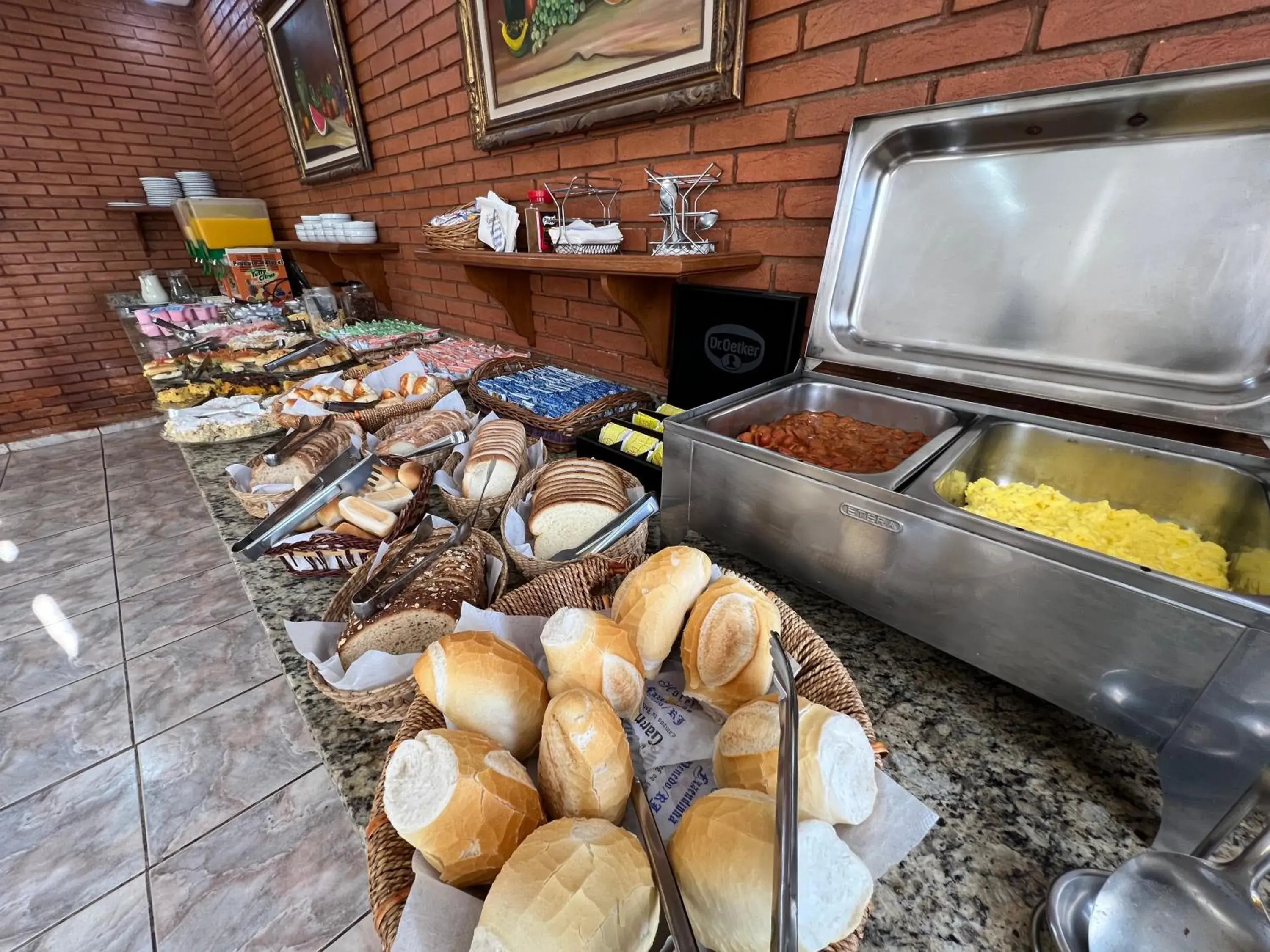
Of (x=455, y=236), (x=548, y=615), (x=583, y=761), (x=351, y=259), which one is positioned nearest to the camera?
(x=583, y=761)

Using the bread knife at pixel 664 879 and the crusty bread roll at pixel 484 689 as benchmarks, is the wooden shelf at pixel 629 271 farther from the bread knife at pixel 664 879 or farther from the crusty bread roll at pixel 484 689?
the bread knife at pixel 664 879

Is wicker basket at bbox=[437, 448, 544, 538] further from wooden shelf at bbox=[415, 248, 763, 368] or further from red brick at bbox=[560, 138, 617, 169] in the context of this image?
red brick at bbox=[560, 138, 617, 169]

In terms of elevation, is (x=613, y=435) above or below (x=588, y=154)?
below

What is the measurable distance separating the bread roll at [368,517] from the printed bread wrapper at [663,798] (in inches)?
16.3

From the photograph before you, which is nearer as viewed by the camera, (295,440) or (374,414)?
(295,440)

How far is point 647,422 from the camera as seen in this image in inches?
50.9

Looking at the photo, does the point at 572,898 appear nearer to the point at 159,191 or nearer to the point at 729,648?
the point at 729,648

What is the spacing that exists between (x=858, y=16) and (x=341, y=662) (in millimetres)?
1497

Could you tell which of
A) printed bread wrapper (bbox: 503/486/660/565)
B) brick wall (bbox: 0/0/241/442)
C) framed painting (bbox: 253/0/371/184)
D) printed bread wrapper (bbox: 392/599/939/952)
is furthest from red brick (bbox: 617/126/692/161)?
brick wall (bbox: 0/0/241/442)

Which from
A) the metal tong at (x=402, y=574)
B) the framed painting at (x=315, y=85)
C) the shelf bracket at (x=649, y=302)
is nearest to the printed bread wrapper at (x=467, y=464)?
the metal tong at (x=402, y=574)

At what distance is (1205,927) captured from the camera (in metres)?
0.43

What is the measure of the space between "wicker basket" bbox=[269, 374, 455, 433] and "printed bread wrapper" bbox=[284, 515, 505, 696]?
87 cm

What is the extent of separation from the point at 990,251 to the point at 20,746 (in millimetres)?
2043

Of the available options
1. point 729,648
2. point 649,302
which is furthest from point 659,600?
point 649,302
